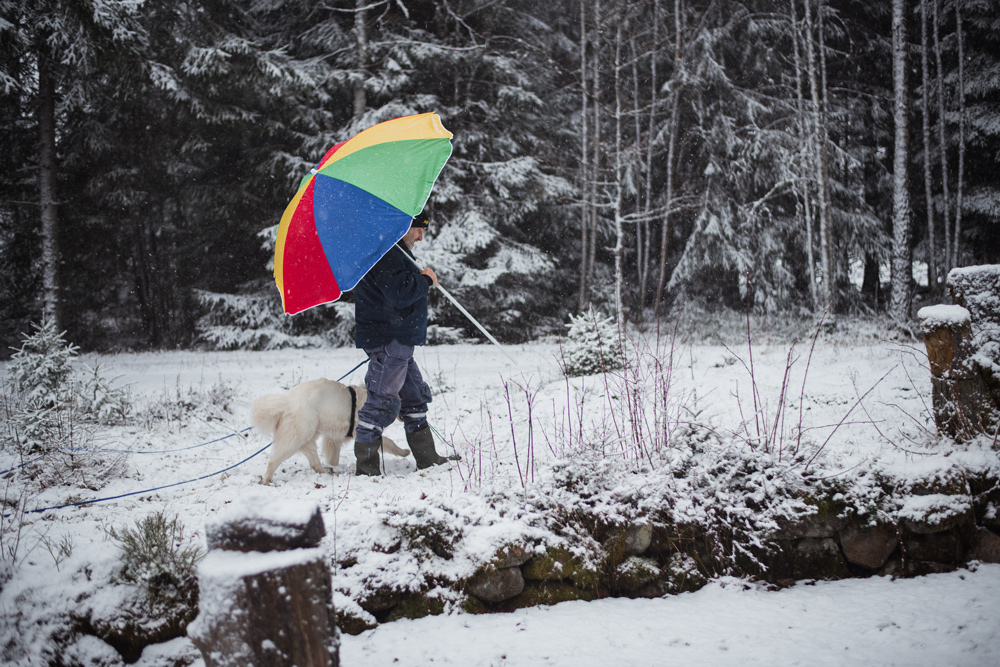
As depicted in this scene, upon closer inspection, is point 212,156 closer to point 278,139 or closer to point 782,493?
point 278,139

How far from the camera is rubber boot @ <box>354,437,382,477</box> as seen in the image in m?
3.80

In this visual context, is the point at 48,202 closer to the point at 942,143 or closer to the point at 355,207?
the point at 355,207

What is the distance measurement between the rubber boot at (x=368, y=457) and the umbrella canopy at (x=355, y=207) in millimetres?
1057

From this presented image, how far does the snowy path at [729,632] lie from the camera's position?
242cm

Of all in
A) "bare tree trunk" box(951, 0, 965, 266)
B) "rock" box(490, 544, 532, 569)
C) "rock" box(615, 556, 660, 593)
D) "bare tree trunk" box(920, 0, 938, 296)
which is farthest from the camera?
"bare tree trunk" box(920, 0, 938, 296)

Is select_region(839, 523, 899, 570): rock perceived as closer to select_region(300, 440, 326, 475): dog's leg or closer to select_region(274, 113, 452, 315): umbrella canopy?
select_region(274, 113, 452, 315): umbrella canopy

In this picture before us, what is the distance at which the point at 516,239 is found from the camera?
569 inches

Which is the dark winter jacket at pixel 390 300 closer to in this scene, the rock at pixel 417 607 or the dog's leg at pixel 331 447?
the dog's leg at pixel 331 447

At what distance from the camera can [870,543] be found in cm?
313

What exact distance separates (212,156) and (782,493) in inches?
587

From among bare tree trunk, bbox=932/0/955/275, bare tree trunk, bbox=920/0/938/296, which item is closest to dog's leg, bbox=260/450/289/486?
bare tree trunk, bbox=920/0/938/296

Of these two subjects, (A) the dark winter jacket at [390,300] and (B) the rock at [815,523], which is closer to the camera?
(B) the rock at [815,523]

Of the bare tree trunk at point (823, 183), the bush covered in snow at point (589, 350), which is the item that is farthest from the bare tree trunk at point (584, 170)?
the bush covered in snow at point (589, 350)

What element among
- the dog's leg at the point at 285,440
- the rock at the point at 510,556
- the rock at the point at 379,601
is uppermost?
the dog's leg at the point at 285,440
